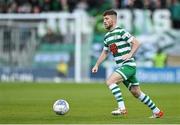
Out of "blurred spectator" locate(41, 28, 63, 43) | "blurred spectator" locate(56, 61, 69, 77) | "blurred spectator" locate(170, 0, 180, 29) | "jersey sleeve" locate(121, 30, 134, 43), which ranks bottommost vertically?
"blurred spectator" locate(56, 61, 69, 77)

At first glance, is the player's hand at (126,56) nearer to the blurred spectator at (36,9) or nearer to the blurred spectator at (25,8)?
the blurred spectator at (36,9)

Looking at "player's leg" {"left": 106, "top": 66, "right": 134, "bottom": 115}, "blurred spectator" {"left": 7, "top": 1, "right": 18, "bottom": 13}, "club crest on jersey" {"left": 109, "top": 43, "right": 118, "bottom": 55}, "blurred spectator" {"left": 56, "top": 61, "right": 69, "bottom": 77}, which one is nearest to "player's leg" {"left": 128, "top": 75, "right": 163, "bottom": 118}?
"player's leg" {"left": 106, "top": 66, "right": 134, "bottom": 115}

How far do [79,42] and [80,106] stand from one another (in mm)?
15354

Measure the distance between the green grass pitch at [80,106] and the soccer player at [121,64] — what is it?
31 cm

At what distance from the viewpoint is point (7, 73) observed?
32.9 meters

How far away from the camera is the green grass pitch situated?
1376cm

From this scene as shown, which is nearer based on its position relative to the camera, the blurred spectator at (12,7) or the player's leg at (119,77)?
the player's leg at (119,77)

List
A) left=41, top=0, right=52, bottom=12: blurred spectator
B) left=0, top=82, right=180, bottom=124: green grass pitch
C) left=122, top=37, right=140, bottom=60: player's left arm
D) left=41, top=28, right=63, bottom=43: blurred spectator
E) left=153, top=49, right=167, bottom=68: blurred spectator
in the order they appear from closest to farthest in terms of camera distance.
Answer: left=0, top=82, right=180, bottom=124: green grass pitch → left=122, top=37, right=140, bottom=60: player's left arm → left=153, top=49, right=167, bottom=68: blurred spectator → left=41, top=28, right=63, bottom=43: blurred spectator → left=41, top=0, right=52, bottom=12: blurred spectator

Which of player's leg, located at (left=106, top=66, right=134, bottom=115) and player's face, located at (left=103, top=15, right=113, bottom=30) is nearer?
player's leg, located at (left=106, top=66, right=134, bottom=115)

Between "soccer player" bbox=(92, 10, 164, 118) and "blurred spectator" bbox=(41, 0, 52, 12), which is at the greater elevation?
"soccer player" bbox=(92, 10, 164, 118)

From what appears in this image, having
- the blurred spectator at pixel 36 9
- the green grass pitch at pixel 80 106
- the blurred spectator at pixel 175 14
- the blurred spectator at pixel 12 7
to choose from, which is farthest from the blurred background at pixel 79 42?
the green grass pitch at pixel 80 106

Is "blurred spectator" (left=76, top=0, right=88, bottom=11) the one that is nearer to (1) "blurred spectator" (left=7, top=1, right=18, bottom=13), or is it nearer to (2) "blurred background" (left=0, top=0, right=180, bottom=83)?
(2) "blurred background" (left=0, top=0, right=180, bottom=83)

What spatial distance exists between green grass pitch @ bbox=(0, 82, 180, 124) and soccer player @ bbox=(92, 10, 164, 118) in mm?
310

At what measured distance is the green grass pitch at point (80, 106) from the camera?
13758mm
